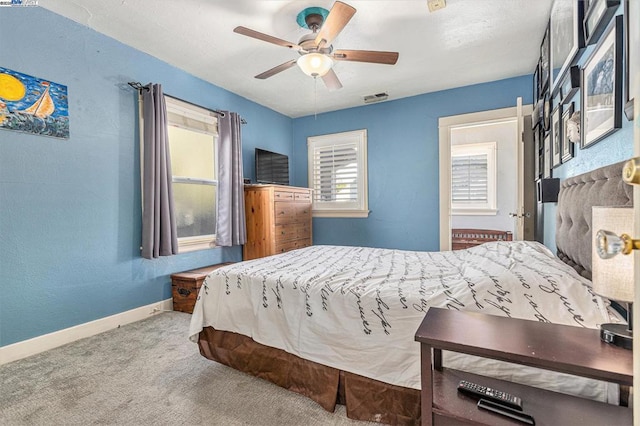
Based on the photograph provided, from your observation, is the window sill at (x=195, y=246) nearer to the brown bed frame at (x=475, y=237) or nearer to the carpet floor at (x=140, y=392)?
the carpet floor at (x=140, y=392)

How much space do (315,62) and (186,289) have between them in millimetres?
2535

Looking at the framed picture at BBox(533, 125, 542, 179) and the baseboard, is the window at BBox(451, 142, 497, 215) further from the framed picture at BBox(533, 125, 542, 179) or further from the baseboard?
the baseboard

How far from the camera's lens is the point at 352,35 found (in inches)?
105

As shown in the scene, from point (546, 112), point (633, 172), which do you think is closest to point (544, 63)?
point (546, 112)

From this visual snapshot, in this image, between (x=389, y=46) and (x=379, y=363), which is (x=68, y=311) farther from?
(x=389, y=46)

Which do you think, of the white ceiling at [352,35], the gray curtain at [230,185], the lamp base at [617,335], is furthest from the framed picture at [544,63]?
the gray curtain at [230,185]

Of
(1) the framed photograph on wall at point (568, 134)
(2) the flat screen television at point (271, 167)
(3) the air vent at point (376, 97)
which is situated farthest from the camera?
(2) the flat screen television at point (271, 167)

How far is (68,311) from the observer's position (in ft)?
7.95

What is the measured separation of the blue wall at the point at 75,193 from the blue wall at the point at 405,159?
8.67 feet

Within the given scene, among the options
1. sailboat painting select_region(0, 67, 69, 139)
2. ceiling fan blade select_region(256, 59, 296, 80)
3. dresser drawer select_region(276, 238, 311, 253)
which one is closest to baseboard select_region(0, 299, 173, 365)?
dresser drawer select_region(276, 238, 311, 253)

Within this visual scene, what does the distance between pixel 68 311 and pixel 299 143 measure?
382 centimetres

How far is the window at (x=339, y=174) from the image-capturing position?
4.57 m

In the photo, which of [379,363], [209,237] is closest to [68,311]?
[209,237]

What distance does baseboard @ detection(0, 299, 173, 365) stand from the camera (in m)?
2.13
